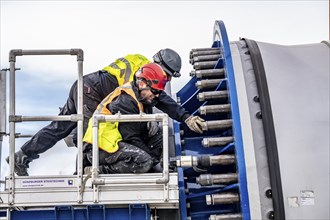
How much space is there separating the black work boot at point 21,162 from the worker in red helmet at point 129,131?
106 centimetres

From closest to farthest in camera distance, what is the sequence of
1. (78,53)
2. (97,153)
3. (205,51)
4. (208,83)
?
(97,153) → (78,53) → (208,83) → (205,51)

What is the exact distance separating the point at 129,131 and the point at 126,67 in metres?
1.26

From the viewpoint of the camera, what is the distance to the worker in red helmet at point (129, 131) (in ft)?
21.4

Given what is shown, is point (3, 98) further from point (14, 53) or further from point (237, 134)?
point (237, 134)

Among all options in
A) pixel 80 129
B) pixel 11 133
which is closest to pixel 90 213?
pixel 80 129

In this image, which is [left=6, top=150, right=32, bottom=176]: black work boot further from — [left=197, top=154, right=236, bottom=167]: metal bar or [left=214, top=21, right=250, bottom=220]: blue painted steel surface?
[left=214, top=21, right=250, bottom=220]: blue painted steel surface

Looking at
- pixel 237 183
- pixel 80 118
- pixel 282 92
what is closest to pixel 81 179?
pixel 80 118

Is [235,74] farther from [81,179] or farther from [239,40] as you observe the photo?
[81,179]

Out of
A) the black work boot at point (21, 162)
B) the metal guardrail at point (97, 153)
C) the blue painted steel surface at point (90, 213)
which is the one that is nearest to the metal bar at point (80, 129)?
the metal guardrail at point (97, 153)

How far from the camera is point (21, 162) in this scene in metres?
7.41

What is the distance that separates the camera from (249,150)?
6020 millimetres

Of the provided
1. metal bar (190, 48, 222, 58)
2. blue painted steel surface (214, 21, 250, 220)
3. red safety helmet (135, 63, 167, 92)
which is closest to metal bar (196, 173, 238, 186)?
blue painted steel surface (214, 21, 250, 220)

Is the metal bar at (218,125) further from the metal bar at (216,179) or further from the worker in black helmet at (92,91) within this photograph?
the worker in black helmet at (92,91)

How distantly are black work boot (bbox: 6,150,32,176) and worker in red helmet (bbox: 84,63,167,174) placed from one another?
1.06m
